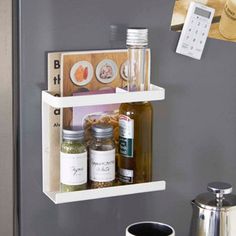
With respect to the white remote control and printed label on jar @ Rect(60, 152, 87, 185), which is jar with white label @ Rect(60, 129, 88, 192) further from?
the white remote control

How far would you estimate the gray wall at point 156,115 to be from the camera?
1.14m

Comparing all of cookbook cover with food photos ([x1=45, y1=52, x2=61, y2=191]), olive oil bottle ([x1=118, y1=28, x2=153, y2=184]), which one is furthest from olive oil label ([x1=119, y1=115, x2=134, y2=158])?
cookbook cover with food photos ([x1=45, y1=52, x2=61, y2=191])

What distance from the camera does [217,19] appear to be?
1.26 metres

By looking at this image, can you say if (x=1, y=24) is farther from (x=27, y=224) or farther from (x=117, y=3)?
(x=27, y=224)

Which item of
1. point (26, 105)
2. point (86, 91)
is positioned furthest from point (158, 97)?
point (26, 105)

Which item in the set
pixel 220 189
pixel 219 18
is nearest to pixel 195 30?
pixel 219 18

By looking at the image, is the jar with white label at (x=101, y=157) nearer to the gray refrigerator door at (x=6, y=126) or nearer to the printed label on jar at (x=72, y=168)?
the printed label on jar at (x=72, y=168)

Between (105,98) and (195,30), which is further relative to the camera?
(195,30)

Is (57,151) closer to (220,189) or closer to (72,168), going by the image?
(72,168)

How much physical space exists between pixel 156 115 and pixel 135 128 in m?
0.07

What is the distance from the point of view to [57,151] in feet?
3.87

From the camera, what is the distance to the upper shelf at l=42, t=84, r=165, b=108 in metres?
1.11

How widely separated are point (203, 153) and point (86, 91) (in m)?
0.29

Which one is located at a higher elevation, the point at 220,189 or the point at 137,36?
the point at 137,36
